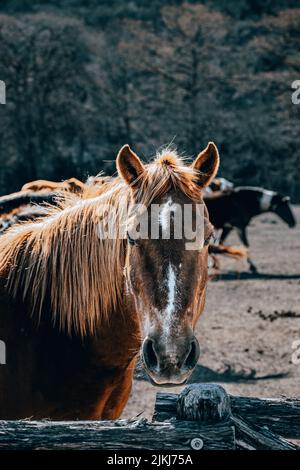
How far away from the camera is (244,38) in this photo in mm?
42031

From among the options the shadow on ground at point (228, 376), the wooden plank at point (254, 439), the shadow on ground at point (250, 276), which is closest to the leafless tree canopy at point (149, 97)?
the shadow on ground at point (250, 276)

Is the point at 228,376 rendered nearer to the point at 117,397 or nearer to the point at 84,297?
the point at 117,397

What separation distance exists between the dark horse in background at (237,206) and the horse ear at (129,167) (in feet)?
36.5

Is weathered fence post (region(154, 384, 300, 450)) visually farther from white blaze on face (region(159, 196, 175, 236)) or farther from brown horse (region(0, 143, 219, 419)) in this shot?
white blaze on face (region(159, 196, 175, 236))

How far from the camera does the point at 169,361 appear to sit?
2457 millimetres

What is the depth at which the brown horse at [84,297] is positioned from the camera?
2906 mm

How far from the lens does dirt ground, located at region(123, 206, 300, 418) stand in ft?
21.8

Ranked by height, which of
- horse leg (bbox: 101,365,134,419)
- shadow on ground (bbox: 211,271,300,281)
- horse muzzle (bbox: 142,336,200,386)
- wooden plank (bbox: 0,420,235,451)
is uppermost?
horse muzzle (bbox: 142,336,200,386)

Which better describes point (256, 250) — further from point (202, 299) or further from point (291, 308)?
point (202, 299)

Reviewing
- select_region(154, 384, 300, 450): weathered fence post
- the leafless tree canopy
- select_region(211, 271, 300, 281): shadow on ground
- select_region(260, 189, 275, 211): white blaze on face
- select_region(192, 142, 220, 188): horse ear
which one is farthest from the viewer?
the leafless tree canopy

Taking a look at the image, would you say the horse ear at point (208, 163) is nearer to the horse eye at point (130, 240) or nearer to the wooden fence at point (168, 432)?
the horse eye at point (130, 240)

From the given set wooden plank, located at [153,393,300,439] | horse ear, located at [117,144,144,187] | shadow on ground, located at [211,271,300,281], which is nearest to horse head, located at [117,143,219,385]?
horse ear, located at [117,144,144,187]

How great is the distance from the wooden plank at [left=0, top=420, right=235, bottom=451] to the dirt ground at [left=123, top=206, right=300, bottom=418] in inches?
87.1
